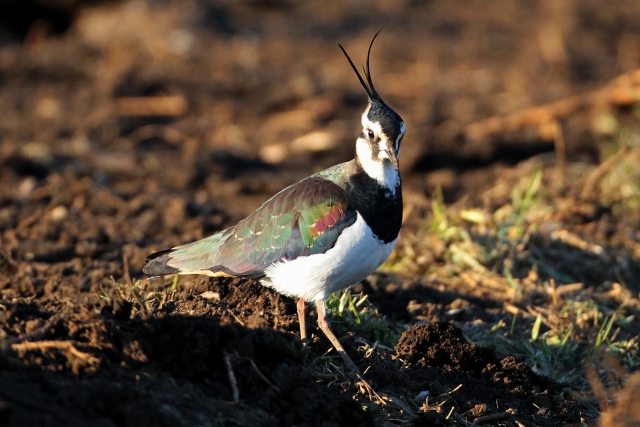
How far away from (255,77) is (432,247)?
19.8 feet

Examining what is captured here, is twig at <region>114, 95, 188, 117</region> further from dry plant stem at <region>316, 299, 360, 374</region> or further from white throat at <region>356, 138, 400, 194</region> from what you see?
dry plant stem at <region>316, 299, 360, 374</region>

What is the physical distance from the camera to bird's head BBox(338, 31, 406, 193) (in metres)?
5.16

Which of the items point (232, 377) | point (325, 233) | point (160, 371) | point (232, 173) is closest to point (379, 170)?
point (325, 233)

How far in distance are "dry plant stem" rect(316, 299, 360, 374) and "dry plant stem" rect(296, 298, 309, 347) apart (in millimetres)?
90

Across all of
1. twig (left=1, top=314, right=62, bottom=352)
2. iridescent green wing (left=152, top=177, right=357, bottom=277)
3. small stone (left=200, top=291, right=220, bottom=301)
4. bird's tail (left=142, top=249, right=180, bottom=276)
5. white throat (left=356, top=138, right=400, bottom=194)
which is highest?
white throat (left=356, top=138, right=400, bottom=194)

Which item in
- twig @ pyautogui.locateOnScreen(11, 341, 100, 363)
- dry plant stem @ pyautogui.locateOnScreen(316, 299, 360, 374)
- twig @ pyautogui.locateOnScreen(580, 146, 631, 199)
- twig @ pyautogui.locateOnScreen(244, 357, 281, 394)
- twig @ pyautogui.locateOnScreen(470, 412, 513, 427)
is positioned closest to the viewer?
twig @ pyautogui.locateOnScreen(11, 341, 100, 363)

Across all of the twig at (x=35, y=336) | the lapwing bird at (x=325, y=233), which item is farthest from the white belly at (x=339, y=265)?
the twig at (x=35, y=336)

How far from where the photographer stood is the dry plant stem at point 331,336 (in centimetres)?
462

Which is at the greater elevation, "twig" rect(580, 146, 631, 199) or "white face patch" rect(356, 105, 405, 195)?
"white face patch" rect(356, 105, 405, 195)

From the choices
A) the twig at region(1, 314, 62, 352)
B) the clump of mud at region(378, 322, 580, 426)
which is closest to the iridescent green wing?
the clump of mud at region(378, 322, 580, 426)

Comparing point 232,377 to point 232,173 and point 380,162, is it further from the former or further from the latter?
point 232,173

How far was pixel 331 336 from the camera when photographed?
482 centimetres

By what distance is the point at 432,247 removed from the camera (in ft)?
23.4

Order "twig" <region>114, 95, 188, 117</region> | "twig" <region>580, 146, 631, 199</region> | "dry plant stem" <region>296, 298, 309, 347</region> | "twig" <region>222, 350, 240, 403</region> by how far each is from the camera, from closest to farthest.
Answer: "twig" <region>222, 350, 240, 403</region> → "dry plant stem" <region>296, 298, 309, 347</region> → "twig" <region>580, 146, 631, 199</region> → "twig" <region>114, 95, 188, 117</region>
